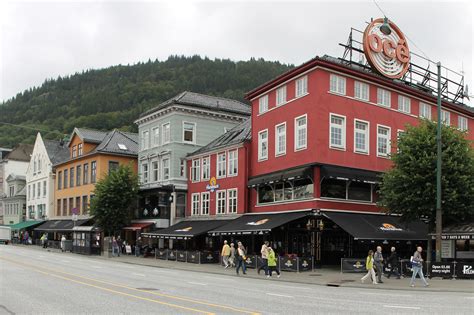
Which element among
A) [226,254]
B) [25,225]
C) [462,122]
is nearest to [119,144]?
[25,225]

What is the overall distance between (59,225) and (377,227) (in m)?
46.7

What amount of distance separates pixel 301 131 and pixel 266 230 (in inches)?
285

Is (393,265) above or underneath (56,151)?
underneath

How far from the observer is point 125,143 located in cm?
6631

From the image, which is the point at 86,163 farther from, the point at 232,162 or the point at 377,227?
the point at 377,227

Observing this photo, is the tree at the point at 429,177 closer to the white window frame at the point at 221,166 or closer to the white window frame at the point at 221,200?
the white window frame at the point at 221,200

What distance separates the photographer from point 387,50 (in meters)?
41.1

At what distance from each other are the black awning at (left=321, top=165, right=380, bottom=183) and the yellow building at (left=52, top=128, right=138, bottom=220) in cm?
2963

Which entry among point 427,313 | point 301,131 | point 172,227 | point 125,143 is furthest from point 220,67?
point 427,313

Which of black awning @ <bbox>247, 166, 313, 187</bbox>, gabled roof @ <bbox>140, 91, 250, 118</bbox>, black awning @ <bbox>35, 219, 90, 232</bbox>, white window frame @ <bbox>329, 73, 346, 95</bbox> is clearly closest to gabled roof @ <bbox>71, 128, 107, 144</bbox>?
black awning @ <bbox>35, 219, 90, 232</bbox>

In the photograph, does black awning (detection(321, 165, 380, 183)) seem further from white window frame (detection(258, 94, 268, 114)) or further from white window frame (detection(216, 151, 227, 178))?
white window frame (detection(216, 151, 227, 178))

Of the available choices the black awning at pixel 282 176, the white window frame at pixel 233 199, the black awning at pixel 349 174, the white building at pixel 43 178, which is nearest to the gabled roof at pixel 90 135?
the white building at pixel 43 178

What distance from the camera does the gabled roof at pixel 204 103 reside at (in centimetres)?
5369

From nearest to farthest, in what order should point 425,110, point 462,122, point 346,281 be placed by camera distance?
Answer: 1. point 346,281
2. point 425,110
3. point 462,122
